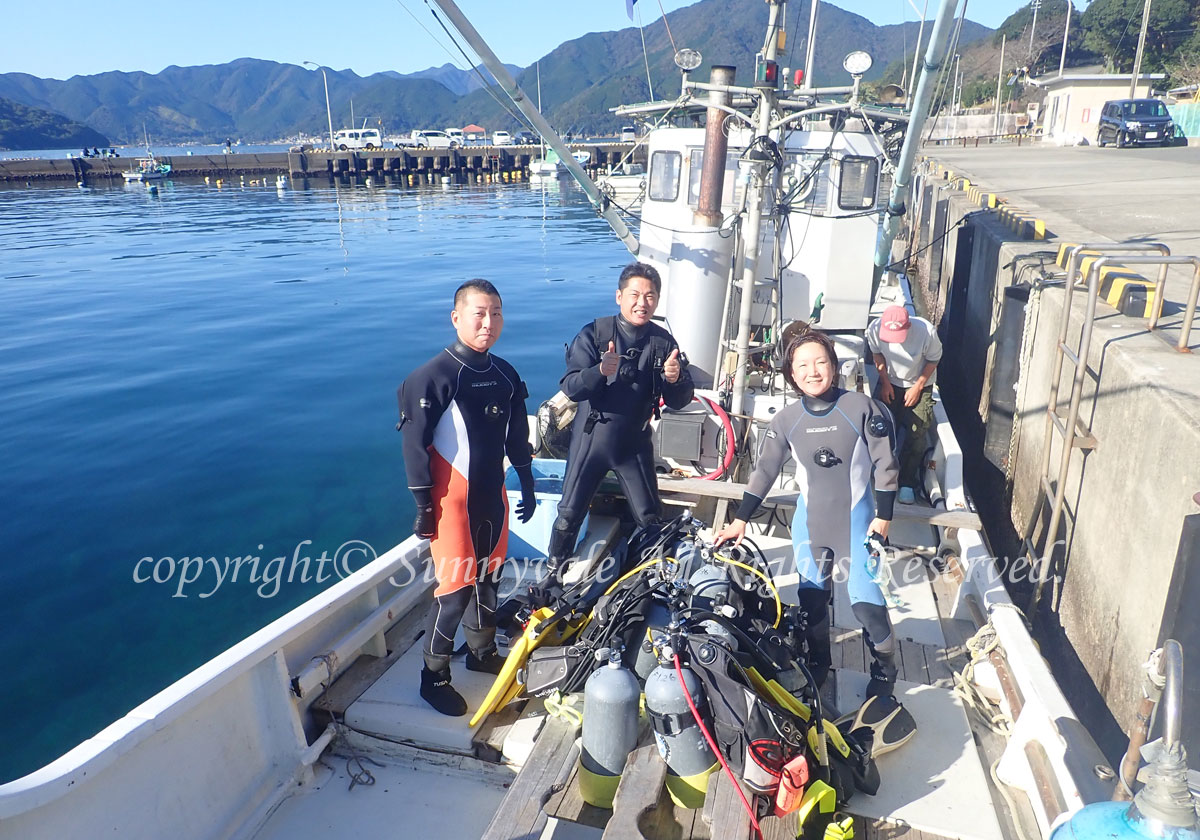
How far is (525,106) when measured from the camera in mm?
5965

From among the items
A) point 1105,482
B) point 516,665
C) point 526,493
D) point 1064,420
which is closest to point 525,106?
point 526,493

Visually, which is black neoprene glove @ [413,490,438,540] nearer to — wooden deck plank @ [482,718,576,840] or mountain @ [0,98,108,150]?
wooden deck plank @ [482,718,576,840]

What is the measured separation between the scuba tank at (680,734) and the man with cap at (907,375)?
3.53m

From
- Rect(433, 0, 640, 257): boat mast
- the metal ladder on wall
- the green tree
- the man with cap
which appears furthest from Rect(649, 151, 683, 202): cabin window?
the green tree

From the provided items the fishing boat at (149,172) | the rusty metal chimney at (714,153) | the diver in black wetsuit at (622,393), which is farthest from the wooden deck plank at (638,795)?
the fishing boat at (149,172)

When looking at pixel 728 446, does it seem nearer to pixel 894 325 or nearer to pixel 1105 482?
pixel 894 325

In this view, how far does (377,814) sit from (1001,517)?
5523 millimetres

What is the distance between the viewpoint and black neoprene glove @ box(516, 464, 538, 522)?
389cm

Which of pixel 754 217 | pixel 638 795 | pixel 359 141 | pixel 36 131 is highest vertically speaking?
pixel 36 131

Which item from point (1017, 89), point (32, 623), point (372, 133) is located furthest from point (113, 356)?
point (372, 133)

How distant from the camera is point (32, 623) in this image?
6281 mm

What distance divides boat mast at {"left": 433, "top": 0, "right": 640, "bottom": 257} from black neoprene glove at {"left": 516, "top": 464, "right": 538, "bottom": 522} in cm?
322

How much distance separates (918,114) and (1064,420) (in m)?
2.40

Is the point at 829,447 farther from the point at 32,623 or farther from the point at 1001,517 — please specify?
the point at 32,623
